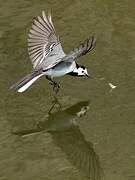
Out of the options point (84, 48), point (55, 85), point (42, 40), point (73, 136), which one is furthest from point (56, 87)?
point (84, 48)

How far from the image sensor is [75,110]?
6.13m

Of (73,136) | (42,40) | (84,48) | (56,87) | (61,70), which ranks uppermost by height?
(84,48)

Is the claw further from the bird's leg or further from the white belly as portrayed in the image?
the white belly

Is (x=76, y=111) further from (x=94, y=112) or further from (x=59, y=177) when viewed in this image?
(x=59, y=177)

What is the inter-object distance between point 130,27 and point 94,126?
2.13 m

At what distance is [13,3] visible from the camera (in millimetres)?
8586

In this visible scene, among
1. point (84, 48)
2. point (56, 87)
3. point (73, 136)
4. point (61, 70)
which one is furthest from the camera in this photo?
point (56, 87)

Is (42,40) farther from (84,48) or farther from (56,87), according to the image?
(84,48)

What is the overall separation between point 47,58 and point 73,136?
0.82m

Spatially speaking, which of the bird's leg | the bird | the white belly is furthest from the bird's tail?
the bird's leg

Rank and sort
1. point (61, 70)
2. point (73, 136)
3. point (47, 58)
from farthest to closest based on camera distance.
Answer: point (47, 58), point (61, 70), point (73, 136)

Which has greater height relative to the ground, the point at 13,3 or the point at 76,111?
the point at 13,3

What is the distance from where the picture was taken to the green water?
5309 millimetres

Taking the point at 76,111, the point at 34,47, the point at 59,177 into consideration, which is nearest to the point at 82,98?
the point at 76,111
